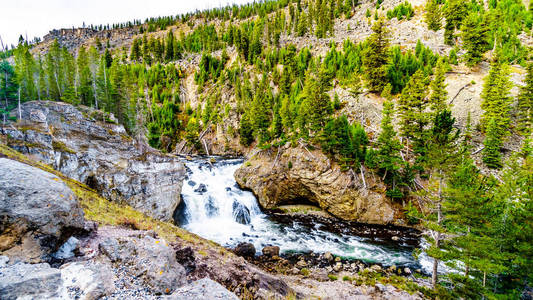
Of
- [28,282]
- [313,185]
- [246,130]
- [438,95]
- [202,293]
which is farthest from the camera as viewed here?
[246,130]

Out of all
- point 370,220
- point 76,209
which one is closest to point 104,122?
point 76,209

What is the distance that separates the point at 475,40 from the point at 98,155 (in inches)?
2399

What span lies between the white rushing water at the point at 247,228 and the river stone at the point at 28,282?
1883 centimetres

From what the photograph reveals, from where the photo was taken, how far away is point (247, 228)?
26.3 metres

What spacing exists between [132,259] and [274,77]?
63.3 metres

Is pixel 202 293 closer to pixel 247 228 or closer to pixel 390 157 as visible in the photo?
pixel 247 228

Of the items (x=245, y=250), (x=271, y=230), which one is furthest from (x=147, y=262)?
(x=271, y=230)

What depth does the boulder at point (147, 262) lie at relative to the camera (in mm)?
6176

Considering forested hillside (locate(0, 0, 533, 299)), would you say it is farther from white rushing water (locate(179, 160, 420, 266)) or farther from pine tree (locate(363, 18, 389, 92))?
white rushing water (locate(179, 160, 420, 266))

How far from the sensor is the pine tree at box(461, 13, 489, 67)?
122 feet

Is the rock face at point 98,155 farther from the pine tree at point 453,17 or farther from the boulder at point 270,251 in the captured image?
the pine tree at point 453,17

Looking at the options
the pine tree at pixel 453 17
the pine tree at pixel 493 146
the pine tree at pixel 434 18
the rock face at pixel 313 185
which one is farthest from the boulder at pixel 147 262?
the pine tree at pixel 434 18

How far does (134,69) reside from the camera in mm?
84812

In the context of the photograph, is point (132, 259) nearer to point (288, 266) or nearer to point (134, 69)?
point (288, 266)
